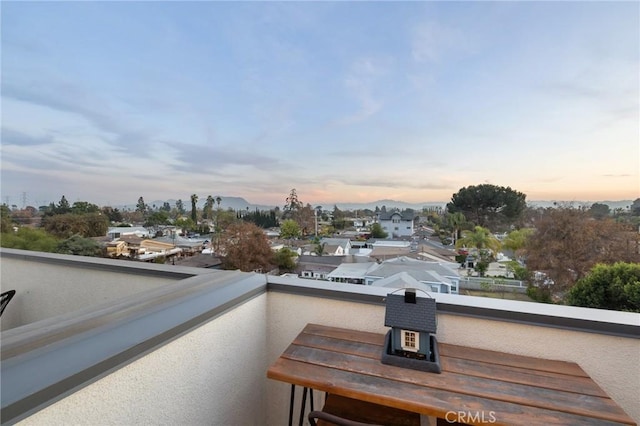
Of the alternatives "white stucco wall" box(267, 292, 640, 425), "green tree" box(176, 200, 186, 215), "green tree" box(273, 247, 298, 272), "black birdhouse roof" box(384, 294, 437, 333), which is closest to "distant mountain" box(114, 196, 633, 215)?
"green tree" box(176, 200, 186, 215)

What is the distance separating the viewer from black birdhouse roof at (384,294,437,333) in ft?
3.49

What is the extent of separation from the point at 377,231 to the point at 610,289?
239 centimetres

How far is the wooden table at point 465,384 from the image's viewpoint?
77cm

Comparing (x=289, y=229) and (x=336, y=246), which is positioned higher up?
(x=289, y=229)

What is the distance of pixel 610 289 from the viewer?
97.3 inches

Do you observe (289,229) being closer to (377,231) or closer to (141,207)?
(377,231)

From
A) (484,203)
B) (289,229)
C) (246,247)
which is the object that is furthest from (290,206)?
(484,203)

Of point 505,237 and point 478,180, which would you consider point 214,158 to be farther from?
point 505,237

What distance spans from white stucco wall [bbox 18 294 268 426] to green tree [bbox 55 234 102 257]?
172 centimetres

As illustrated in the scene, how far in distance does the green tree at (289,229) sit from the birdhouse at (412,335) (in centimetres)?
244

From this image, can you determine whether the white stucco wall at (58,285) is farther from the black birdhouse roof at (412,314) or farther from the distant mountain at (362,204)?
the black birdhouse roof at (412,314)

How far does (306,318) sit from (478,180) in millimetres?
3750

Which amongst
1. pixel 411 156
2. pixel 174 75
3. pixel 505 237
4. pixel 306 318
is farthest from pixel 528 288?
pixel 174 75

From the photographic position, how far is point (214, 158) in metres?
4.47
